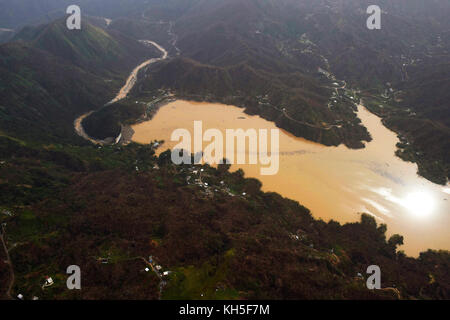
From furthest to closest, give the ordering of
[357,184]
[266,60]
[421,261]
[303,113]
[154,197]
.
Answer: [266,60]
[303,113]
[357,184]
[154,197]
[421,261]

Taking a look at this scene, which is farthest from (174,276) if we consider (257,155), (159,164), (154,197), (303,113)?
(303,113)

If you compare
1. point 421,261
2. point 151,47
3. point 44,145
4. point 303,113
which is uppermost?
point 151,47

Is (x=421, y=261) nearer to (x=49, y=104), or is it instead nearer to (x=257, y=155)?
(x=257, y=155)

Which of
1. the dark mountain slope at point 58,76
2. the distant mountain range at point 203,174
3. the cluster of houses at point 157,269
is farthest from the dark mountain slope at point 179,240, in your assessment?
the dark mountain slope at point 58,76

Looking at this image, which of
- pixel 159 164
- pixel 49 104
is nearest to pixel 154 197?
pixel 159 164

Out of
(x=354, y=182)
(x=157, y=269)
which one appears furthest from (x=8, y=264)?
(x=354, y=182)

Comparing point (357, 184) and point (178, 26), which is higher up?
point (178, 26)

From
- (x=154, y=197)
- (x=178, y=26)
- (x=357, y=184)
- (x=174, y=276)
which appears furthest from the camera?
(x=178, y=26)

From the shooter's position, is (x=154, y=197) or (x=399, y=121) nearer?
(x=154, y=197)

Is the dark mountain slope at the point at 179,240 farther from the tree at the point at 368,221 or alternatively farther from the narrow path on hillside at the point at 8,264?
the narrow path on hillside at the point at 8,264
